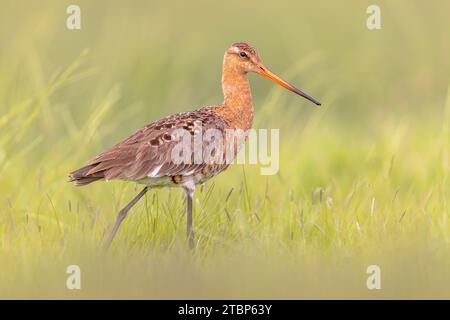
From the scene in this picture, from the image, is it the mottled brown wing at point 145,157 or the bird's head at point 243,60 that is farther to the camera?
the bird's head at point 243,60

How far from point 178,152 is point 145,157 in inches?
10.8

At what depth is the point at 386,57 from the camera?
1304cm

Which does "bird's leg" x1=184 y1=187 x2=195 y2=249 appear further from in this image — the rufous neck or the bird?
the rufous neck

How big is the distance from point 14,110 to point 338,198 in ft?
9.53

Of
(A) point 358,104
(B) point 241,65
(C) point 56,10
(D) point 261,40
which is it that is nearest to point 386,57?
(A) point 358,104

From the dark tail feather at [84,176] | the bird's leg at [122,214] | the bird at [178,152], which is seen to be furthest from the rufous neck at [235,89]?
the dark tail feather at [84,176]

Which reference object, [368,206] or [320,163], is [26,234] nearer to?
[368,206]

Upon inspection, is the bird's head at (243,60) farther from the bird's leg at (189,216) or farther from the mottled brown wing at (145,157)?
the bird's leg at (189,216)

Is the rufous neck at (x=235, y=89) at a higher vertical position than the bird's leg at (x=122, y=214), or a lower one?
higher

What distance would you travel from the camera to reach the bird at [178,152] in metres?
7.66

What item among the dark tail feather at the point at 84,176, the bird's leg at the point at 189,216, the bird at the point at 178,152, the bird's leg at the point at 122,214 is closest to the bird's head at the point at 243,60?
the bird at the point at 178,152

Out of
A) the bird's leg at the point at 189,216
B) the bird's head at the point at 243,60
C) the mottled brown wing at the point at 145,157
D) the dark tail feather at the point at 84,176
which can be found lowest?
the bird's leg at the point at 189,216

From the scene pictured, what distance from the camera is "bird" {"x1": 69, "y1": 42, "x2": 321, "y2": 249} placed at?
766cm

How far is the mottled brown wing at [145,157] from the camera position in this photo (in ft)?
25.0
